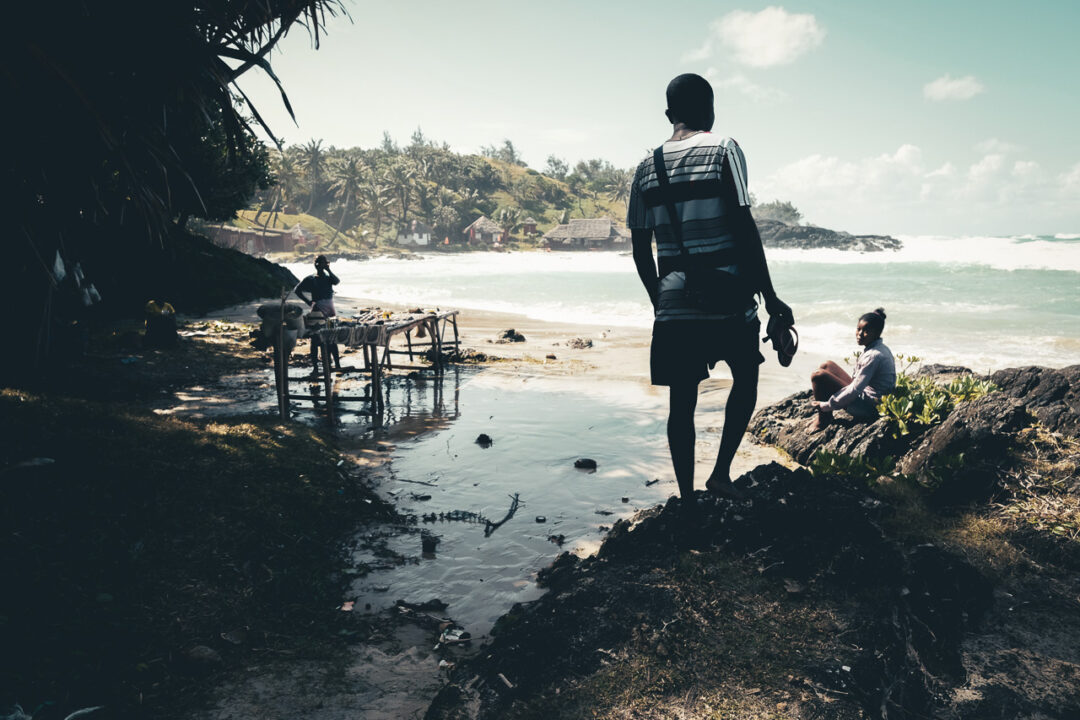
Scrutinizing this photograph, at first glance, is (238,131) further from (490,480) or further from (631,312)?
(631,312)

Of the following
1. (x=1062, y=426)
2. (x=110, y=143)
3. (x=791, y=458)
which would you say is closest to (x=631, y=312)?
(x=791, y=458)

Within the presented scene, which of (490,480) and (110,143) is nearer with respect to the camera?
(110,143)

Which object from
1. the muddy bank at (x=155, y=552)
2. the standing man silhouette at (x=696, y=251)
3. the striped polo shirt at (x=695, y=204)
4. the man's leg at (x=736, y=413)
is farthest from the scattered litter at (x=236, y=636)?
the striped polo shirt at (x=695, y=204)

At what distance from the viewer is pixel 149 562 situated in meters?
3.93

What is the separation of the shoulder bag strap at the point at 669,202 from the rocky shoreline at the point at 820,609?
5.09 ft

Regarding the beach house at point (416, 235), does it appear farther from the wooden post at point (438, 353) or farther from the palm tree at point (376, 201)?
the wooden post at point (438, 353)

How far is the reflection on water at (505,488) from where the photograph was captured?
14.3ft

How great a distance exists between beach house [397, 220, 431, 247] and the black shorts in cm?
8880

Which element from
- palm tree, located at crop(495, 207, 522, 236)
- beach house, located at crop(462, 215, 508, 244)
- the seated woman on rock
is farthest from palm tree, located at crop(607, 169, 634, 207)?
the seated woman on rock

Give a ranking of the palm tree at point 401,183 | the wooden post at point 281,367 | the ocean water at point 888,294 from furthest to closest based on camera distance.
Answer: the palm tree at point 401,183 → the ocean water at point 888,294 → the wooden post at point 281,367

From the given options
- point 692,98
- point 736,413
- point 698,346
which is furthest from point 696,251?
point 736,413

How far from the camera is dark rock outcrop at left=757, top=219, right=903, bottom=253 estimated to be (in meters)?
80.6

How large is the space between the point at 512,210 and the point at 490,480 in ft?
303

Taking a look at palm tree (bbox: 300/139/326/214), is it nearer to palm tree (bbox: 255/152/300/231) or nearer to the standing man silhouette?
palm tree (bbox: 255/152/300/231)
